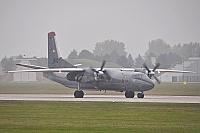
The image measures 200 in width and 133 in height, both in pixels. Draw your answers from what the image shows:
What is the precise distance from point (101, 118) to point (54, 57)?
104ft

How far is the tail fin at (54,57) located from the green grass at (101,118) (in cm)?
1927

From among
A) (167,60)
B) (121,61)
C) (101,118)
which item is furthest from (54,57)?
(167,60)

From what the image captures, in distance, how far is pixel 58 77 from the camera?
2621 inches

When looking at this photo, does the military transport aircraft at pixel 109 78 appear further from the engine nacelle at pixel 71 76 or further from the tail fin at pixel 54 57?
the tail fin at pixel 54 57

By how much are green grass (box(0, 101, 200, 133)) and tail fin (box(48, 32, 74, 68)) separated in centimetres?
1927

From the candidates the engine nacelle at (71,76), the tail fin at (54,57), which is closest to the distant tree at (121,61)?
the tail fin at (54,57)

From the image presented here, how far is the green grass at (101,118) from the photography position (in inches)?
1236

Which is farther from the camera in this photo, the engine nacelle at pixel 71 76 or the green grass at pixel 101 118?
the engine nacelle at pixel 71 76

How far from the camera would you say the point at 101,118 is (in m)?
37.0

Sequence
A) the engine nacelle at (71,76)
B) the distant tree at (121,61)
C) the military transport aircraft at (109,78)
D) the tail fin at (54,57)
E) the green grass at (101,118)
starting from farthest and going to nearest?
the distant tree at (121,61), the tail fin at (54,57), the engine nacelle at (71,76), the military transport aircraft at (109,78), the green grass at (101,118)

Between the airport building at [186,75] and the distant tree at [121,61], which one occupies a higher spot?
the distant tree at [121,61]

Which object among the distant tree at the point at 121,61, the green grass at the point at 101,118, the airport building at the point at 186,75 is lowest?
the green grass at the point at 101,118

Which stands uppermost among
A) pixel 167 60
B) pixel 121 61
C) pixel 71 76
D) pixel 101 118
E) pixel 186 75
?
pixel 167 60

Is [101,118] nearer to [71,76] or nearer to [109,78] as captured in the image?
[109,78]
